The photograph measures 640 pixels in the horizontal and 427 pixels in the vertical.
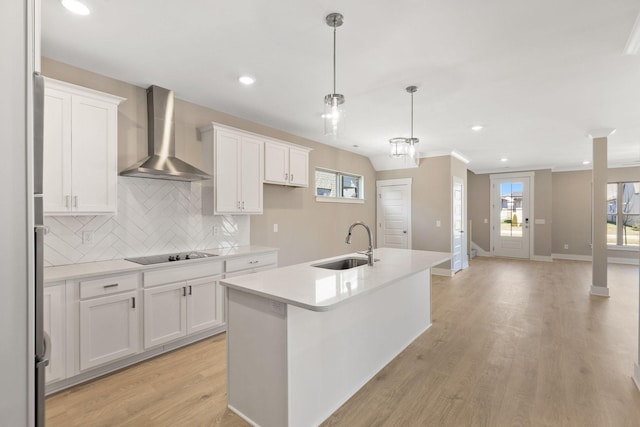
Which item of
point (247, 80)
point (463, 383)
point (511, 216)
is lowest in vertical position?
point (463, 383)

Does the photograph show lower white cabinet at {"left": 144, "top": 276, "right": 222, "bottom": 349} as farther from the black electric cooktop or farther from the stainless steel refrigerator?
the stainless steel refrigerator

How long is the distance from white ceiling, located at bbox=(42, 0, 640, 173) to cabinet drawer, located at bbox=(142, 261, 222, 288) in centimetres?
177

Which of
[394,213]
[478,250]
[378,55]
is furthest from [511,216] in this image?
[378,55]

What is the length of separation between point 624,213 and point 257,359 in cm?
975

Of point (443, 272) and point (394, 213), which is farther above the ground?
point (394, 213)

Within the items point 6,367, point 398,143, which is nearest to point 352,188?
point 398,143

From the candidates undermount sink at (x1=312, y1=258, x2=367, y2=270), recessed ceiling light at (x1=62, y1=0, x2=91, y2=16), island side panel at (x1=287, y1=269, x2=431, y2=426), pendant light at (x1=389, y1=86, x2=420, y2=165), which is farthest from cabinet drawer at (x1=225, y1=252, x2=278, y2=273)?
recessed ceiling light at (x1=62, y1=0, x2=91, y2=16)

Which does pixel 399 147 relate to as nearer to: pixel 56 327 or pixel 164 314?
pixel 164 314

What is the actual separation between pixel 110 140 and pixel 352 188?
4518 millimetres

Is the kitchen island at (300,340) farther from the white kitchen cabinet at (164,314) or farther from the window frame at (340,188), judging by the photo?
the window frame at (340,188)

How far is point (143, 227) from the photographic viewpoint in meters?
3.13

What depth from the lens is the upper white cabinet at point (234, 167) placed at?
3465 millimetres

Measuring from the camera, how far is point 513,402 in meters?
2.18

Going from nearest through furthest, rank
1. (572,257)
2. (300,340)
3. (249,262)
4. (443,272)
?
(300,340)
(249,262)
(443,272)
(572,257)
